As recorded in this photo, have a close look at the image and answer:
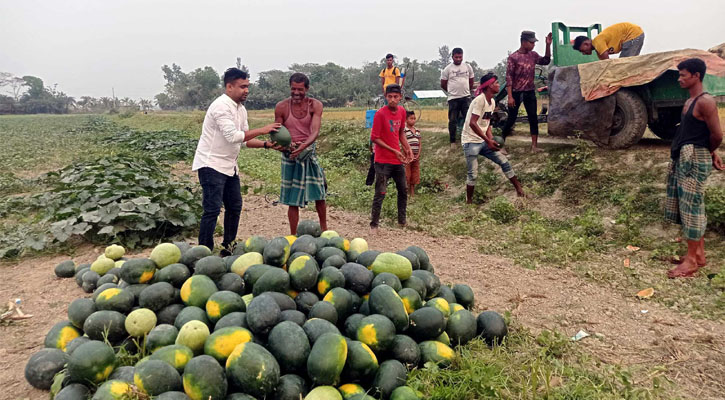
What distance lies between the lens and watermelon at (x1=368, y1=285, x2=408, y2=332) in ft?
9.12

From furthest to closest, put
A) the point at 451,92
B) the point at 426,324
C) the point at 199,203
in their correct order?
1. the point at 451,92
2. the point at 199,203
3. the point at 426,324

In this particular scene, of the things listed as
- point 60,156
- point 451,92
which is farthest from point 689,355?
point 60,156

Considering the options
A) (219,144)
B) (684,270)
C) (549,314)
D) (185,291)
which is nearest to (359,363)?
(185,291)

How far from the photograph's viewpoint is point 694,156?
4.68m

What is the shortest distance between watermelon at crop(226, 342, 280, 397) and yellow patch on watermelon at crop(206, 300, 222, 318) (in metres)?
0.49

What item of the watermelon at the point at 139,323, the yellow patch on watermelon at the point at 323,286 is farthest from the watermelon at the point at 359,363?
the watermelon at the point at 139,323

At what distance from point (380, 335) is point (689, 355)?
8.57 ft

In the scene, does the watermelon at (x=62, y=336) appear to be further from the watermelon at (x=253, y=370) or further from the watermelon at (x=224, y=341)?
the watermelon at (x=253, y=370)

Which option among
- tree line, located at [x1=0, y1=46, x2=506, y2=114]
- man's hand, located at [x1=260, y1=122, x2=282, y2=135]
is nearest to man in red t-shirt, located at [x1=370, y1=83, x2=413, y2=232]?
man's hand, located at [x1=260, y1=122, x2=282, y2=135]

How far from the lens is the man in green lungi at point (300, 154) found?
5.64 metres

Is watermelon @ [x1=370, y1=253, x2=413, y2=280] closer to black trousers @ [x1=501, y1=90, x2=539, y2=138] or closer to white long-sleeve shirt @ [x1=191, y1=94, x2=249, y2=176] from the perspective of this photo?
white long-sleeve shirt @ [x1=191, y1=94, x2=249, y2=176]

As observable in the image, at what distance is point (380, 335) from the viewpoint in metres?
2.65

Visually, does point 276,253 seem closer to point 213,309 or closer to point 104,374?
point 213,309

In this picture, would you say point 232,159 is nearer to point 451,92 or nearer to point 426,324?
point 426,324
